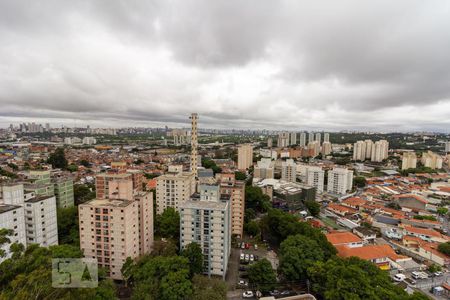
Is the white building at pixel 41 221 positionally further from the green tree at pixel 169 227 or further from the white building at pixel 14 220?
the green tree at pixel 169 227

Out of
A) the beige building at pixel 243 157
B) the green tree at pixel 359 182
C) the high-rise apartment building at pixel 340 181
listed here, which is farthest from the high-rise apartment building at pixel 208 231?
the beige building at pixel 243 157

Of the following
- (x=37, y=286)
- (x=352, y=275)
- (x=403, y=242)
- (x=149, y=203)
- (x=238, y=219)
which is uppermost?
(x=37, y=286)

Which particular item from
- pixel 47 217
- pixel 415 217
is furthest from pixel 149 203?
pixel 415 217

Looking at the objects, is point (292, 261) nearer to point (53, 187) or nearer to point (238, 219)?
point (238, 219)

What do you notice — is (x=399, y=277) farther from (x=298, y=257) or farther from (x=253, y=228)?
(x=253, y=228)

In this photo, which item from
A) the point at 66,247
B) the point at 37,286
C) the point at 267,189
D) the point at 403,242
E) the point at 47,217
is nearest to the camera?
the point at 37,286

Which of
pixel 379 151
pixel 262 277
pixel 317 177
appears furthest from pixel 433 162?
pixel 262 277
